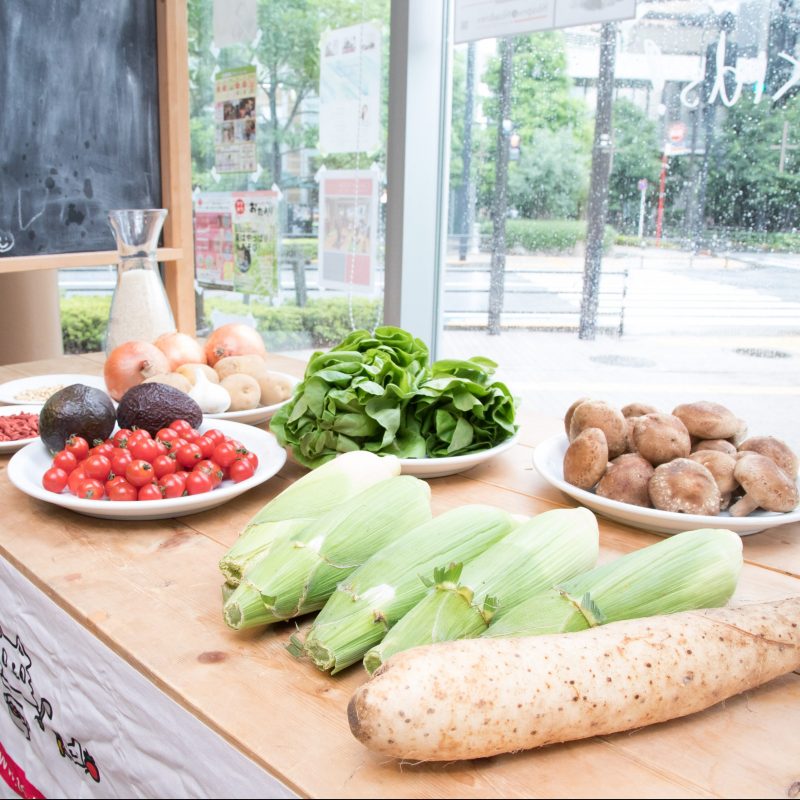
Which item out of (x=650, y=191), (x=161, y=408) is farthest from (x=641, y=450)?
(x=650, y=191)

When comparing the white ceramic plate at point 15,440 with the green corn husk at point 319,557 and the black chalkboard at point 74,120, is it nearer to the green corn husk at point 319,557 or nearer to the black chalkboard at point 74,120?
the green corn husk at point 319,557

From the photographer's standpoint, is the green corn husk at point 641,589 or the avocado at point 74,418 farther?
the avocado at point 74,418

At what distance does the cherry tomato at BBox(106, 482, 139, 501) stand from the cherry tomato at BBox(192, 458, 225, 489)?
86mm

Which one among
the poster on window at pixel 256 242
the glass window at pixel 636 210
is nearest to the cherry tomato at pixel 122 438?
the glass window at pixel 636 210

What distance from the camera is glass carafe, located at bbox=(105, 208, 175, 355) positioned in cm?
185

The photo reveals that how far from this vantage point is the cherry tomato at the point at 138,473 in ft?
3.58

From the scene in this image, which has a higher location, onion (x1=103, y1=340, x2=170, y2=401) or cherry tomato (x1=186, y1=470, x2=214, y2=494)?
onion (x1=103, y1=340, x2=170, y2=401)

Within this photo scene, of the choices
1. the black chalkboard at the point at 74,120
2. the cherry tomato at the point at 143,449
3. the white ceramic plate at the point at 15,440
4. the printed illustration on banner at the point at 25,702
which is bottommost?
the printed illustration on banner at the point at 25,702

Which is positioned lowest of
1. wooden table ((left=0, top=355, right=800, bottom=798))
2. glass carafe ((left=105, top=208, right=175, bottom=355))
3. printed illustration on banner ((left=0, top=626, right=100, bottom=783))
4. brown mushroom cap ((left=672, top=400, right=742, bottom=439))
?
printed illustration on banner ((left=0, top=626, right=100, bottom=783))

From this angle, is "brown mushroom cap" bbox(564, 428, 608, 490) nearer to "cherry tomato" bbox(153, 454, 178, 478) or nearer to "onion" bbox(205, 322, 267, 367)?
"cherry tomato" bbox(153, 454, 178, 478)

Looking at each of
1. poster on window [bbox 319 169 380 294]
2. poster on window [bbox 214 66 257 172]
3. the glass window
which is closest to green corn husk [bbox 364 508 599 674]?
the glass window

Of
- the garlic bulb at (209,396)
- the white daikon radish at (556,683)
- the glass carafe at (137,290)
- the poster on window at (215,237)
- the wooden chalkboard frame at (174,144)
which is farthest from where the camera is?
the poster on window at (215,237)

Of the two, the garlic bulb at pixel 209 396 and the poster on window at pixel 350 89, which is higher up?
the poster on window at pixel 350 89

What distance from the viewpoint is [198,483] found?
111 centimetres
